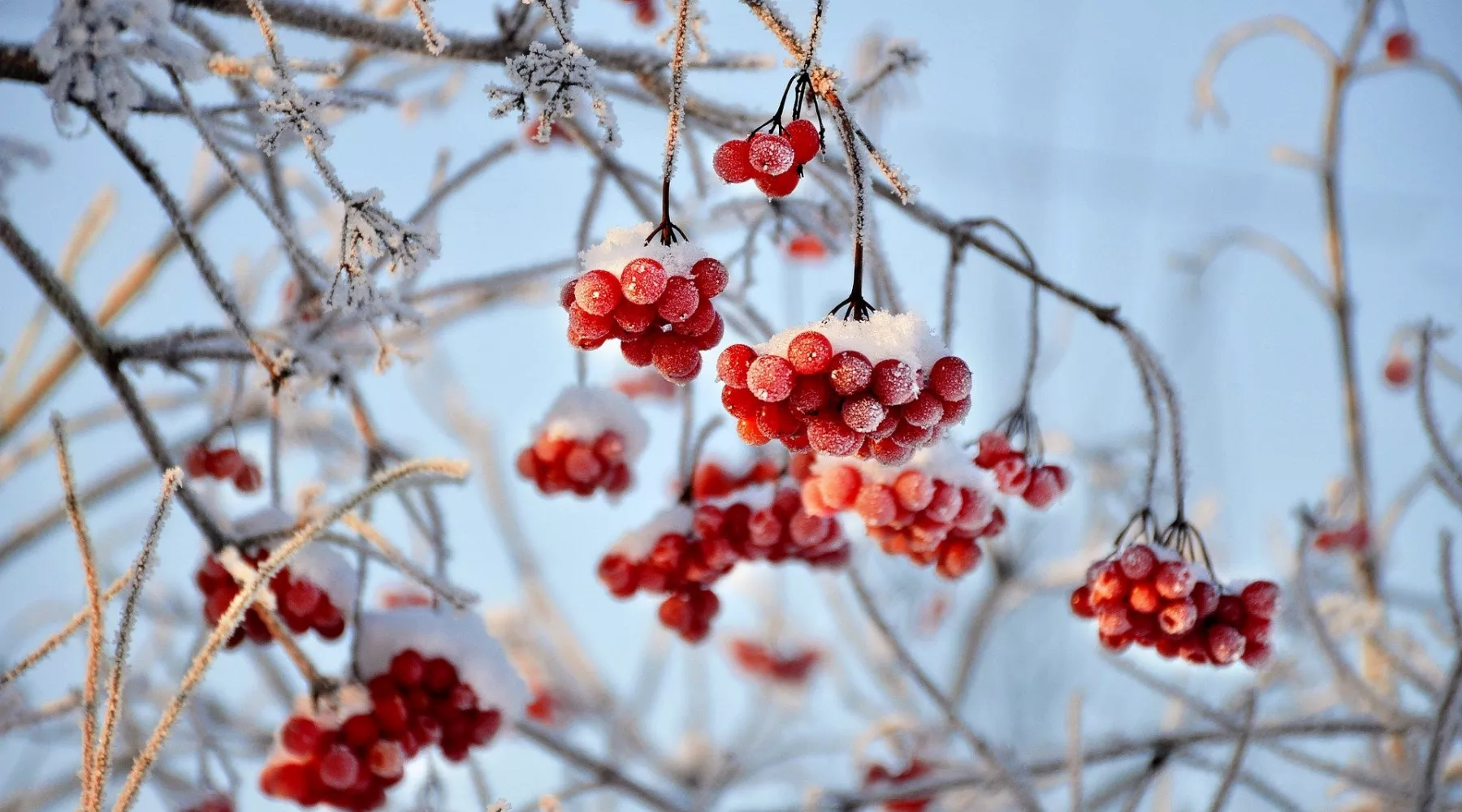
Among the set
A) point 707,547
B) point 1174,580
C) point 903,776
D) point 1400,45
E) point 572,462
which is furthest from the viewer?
point 1400,45

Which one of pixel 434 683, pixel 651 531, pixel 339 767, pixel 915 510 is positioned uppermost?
pixel 651 531

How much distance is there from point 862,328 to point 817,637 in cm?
304

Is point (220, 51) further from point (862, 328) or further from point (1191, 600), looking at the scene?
point (1191, 600)

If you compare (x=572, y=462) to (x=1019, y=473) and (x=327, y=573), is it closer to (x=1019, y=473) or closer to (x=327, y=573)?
(x=327, y=573)

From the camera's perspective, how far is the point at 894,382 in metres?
0.74

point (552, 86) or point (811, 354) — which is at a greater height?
point (552, 86)

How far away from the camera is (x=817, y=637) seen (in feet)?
12.0

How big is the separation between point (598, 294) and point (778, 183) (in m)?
0.16

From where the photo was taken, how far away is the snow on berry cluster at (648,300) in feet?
2.48

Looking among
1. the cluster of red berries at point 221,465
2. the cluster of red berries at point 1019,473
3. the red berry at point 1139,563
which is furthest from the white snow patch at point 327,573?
the red berry at point 1139,563

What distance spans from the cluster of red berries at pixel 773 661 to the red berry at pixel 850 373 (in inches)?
99.4

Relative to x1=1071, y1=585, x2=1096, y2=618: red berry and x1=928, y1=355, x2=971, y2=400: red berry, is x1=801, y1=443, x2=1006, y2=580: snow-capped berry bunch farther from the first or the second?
x1=928, y1=355, x2=971, y2=400: red berry

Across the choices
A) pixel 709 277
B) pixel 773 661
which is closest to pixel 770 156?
pixel 709 277

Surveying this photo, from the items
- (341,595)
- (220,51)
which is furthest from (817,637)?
(220,51)
